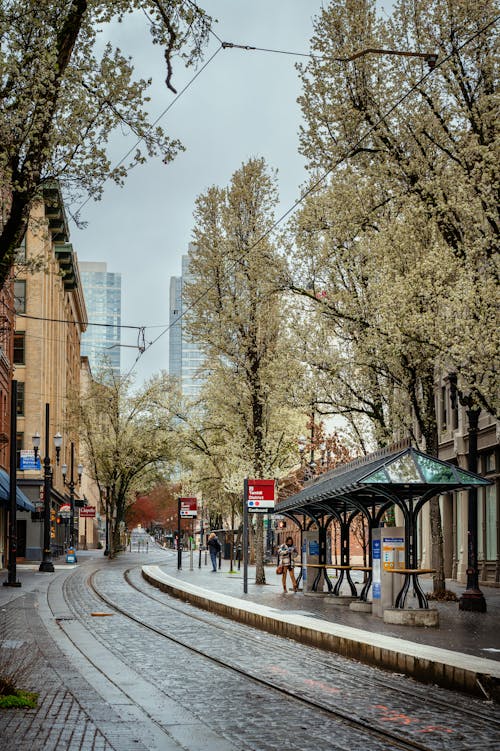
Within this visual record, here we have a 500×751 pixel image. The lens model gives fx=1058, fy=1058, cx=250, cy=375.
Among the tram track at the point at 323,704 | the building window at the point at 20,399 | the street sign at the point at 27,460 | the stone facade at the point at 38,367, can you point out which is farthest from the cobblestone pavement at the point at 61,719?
the building window at the point at 20,399

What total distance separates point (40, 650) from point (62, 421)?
207 ft

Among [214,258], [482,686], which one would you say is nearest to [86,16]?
[482,686]

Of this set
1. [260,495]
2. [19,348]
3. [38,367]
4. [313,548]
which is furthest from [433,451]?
[19,348]

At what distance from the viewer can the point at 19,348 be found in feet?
213

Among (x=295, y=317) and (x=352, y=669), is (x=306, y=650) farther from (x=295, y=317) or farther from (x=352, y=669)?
(x=295, y=317)

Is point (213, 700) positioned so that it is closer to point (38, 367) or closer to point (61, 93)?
point (61, 93)

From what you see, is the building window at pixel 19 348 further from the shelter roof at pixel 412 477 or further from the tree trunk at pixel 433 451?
the shelter roof at pixel 412 477

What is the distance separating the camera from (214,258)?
1433 inches

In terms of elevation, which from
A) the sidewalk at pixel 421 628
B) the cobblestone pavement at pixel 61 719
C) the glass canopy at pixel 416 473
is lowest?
the sidewalk at pixel 421 628

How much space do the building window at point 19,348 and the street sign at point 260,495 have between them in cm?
3702

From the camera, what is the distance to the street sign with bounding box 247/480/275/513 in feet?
99.2

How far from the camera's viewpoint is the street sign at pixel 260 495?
99.2ft

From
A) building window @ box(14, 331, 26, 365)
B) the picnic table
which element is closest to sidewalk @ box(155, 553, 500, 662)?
the picnic table

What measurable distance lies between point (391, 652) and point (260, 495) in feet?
55.7
